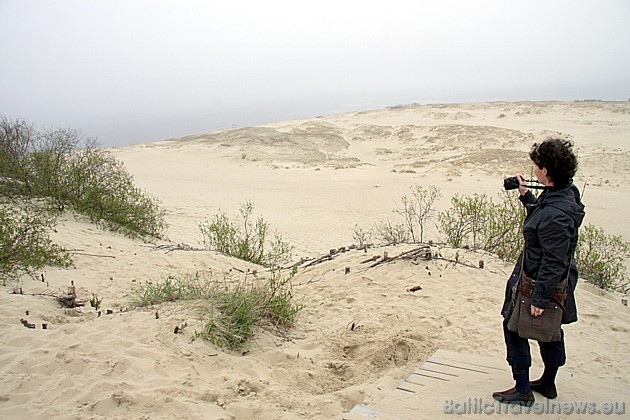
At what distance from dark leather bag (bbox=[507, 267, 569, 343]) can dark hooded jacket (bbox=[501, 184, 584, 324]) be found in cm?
7

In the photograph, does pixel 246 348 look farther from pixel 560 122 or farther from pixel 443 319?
pixel 560 122

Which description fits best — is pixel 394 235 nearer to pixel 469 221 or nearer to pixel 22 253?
pixel 469 221

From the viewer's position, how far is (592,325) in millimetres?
5031

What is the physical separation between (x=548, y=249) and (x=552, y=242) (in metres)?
0.05

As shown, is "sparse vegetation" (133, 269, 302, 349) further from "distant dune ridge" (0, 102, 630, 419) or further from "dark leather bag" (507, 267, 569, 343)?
"dark leather bag" (507, 267, 569, 343)

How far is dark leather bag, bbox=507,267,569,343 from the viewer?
8.98ft

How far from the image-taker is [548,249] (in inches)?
105

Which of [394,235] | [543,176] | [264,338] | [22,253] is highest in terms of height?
[543,176]

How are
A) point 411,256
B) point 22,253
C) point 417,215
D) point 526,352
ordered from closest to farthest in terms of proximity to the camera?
1. point 526,352
2. point 22,253
3. point 411,256
4. point 417,215

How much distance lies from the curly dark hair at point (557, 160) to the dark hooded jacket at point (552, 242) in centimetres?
7

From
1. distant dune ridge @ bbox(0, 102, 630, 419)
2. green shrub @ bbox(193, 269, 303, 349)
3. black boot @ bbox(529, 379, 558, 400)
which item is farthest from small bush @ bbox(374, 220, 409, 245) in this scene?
black boot @ bbox(529, 379, 558, 400)

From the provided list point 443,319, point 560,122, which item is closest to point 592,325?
point 443,319

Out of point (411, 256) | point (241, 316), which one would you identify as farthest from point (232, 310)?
point (411, 256)

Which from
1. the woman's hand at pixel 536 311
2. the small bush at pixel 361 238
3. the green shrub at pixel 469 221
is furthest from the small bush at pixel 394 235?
the woman's hand at pixel 536 311
